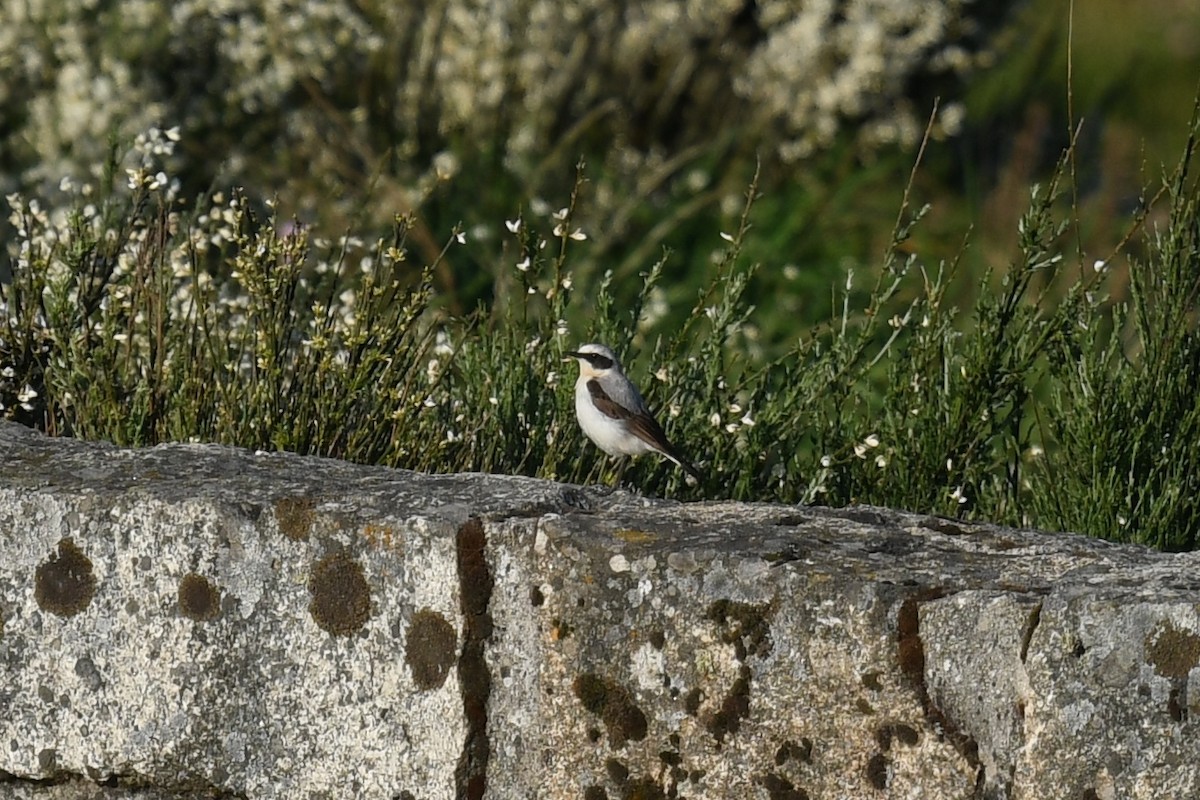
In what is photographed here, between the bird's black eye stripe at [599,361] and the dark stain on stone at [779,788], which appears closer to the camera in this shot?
the dark stain on stone at [779,788]

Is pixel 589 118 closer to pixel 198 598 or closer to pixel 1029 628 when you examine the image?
pixel 198 598

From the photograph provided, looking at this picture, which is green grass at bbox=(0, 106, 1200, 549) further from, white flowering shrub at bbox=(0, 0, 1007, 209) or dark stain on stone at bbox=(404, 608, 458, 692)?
white flowering shrub at bbox=(0, 0, 1007, 209)

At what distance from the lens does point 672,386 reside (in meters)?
3.92

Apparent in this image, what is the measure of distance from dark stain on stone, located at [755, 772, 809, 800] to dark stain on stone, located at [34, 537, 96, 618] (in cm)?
108

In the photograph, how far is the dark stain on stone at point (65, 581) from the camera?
8.79 ft

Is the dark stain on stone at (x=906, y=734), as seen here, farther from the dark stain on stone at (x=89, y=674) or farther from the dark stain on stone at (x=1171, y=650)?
the dark stain on stone at (x=89, y=674)

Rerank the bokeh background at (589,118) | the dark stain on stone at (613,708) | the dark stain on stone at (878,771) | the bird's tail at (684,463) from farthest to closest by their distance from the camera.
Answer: the bokeh background at (589,118)
the bird's tail at (684,463)
the dark stain on stone at (613,708)
the dark stain on stone at (878,771)

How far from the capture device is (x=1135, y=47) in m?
14.7

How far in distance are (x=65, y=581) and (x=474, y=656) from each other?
0.68 metres

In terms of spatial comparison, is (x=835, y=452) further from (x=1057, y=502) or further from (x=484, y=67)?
(x=484, y=67)

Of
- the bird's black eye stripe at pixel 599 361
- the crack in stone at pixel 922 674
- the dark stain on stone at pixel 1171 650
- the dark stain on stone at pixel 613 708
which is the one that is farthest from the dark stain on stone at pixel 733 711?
the bird's black eye stripe at pixel 599 361

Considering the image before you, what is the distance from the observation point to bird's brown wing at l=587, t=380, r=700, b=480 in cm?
342

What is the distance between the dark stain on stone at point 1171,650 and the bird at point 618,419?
149cm

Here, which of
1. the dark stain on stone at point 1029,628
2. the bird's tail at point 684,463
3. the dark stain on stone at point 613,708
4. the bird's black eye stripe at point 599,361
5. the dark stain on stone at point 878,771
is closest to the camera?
the dark stain on stone at point 1029,628
